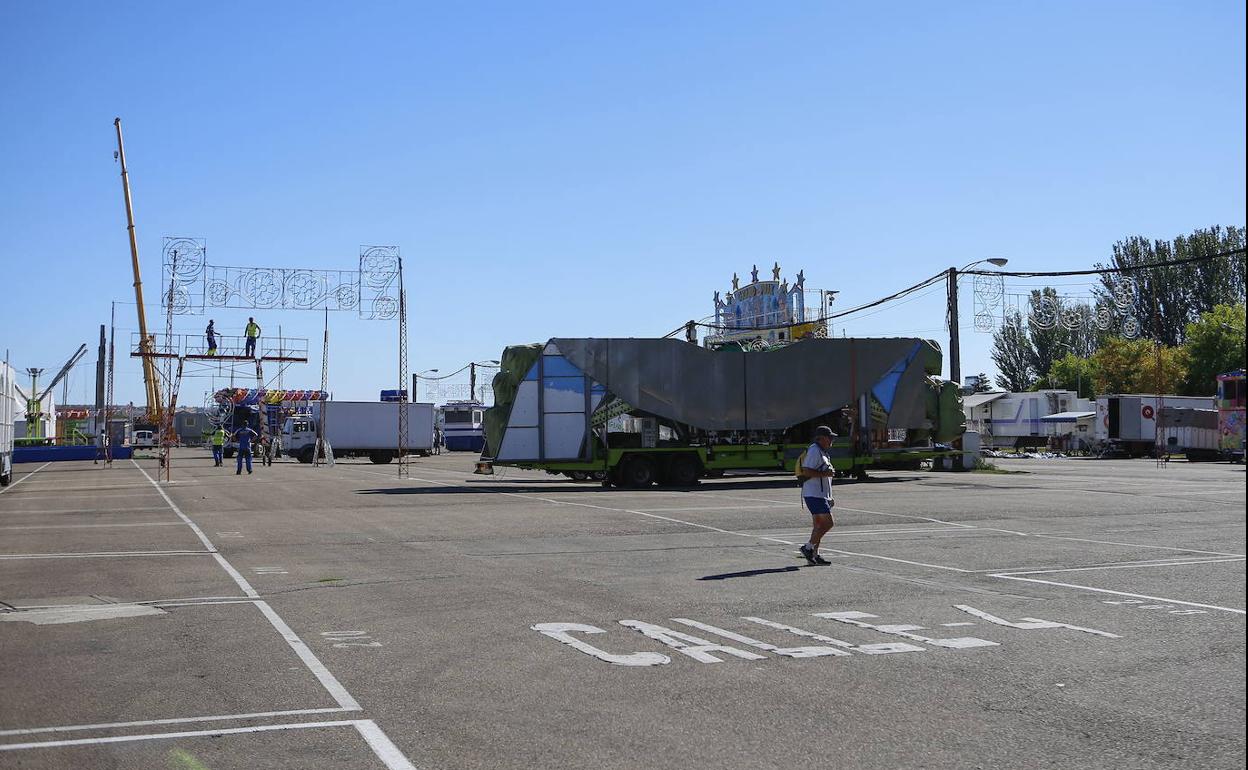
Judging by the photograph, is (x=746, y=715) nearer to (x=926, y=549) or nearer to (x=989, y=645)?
(x=989, y=645)

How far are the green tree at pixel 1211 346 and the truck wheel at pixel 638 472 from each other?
47569 millimetres

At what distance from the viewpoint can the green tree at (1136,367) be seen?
73375 mm

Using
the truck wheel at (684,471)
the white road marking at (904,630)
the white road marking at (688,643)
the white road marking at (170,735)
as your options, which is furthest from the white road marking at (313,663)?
the truck wheel at (684,471)

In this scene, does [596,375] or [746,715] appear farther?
[596,375]

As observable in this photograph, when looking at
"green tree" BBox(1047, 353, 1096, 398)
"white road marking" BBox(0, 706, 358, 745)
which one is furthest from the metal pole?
"green tree" BBox(1047, 353, 1096, 398)

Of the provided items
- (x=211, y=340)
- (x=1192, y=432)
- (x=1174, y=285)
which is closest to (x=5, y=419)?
(x=211, y=340)

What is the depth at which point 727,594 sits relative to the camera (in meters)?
11.5

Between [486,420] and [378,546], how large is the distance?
14145 mm

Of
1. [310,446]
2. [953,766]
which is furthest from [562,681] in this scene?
[310,446]

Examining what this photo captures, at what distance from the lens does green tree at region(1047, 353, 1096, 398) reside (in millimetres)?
86812

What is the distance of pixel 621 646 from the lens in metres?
8.78

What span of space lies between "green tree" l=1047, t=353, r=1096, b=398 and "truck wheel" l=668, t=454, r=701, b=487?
62833 millimetres

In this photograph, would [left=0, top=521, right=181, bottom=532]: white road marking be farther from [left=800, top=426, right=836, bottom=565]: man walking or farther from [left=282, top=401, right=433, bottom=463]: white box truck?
[left=282, top=401, right=433, bottom=463]: white box truck

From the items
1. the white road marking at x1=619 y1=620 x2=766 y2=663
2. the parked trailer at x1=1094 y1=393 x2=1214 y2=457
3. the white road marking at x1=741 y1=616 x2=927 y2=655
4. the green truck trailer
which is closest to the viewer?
the white road marking at x1=619 y1=620 x2=766 y2=663
